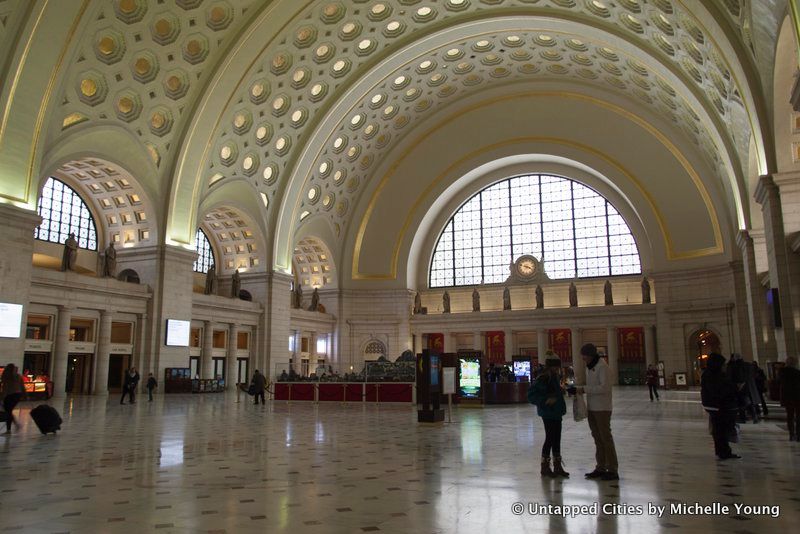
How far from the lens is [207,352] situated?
28719 millimetres

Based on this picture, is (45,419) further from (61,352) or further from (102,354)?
(102,354)

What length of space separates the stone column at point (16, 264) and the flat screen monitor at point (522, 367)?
59.1 ft

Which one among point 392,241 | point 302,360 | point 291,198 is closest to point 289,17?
point 291,198

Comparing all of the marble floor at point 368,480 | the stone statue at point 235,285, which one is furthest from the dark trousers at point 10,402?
the stone statue at point 235,285

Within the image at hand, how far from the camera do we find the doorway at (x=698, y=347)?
102 ft

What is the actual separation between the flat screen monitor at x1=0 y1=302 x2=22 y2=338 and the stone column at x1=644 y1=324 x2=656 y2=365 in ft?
94.6

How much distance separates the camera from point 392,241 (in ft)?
124

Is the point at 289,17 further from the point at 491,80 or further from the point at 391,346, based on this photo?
the point at 391,346

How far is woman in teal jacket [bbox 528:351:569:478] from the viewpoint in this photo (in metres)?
6.74

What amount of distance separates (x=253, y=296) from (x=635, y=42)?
2102 cm

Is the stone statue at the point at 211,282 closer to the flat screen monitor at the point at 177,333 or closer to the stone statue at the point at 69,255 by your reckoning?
the flat screen monitor at the point at 177,333

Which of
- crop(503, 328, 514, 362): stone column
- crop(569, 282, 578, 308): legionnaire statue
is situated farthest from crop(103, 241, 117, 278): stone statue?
crop(569, 282, 578, 308): legionnaire statue

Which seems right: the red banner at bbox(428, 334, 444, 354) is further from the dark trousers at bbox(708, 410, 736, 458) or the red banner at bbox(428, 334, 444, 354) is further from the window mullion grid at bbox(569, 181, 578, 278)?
the dark trousers at bbox(708, 410, 736, 458)

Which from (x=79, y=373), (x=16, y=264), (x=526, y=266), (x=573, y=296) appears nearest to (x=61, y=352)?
(x=79, y=373)
